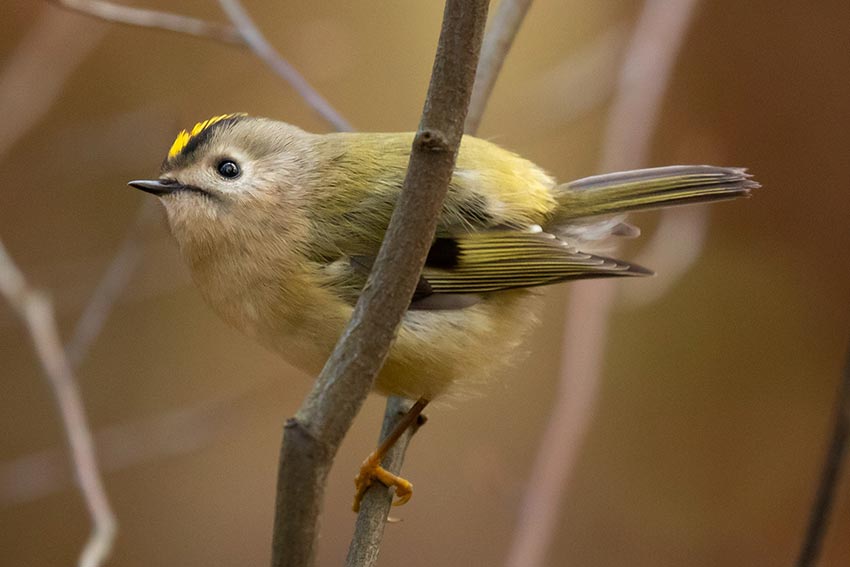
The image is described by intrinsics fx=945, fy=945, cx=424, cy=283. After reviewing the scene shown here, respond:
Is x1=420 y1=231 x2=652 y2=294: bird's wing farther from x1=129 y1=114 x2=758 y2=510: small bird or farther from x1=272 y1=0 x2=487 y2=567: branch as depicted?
x1=272 y1=0 x2=487 y2=567: branch

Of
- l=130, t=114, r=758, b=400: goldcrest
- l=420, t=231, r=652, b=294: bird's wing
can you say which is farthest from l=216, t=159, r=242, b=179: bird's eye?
l=420, t=231, r=652, b=294: bird's wing

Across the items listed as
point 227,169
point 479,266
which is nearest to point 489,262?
point 479,266

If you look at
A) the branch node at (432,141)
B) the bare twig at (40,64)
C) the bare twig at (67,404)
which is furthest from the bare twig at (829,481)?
the bare twig at (40,64)

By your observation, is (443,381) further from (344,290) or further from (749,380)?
(749,380)

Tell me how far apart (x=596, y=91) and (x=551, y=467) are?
1590 mm

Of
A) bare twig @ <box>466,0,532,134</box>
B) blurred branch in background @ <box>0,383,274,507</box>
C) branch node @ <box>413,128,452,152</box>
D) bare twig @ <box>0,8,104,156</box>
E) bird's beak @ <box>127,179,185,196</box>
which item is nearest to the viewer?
branch node @ <box>413,128,452,152</box>

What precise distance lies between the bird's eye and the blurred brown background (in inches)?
56.6

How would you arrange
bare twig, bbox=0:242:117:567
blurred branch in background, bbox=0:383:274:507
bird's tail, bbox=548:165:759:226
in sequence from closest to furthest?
bare twig, bbox=0:242:117:567 < bird's tail, bbox=548:165:759:226 < blurred branch in background, bbox=0:383:274:507

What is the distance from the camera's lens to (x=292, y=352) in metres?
1.55

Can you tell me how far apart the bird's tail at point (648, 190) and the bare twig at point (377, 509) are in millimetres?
460

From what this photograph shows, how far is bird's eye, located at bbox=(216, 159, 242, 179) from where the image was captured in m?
1.65

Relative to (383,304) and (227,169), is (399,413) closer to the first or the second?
(227,169)

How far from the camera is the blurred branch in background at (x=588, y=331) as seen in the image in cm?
175

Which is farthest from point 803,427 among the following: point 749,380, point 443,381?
point 443,381
